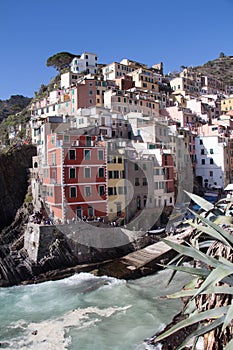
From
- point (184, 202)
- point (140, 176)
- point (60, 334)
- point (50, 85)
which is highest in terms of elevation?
point (50, 85)

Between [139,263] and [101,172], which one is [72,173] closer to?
[101,172]

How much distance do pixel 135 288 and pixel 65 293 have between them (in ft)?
17.4

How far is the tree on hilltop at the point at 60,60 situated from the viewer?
78.9m

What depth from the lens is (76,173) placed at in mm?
30094

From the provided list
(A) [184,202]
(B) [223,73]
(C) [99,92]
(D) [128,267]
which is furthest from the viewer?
(B) [223,73]

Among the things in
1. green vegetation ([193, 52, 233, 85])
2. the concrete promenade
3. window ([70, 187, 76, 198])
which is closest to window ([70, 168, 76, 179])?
window ([70, 187, 76, 198])

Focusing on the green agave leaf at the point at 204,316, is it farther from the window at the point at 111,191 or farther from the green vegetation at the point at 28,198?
the green vegetation at the point at 28,198

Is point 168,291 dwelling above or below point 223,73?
below

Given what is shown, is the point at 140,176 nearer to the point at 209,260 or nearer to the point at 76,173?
the point at 76,173

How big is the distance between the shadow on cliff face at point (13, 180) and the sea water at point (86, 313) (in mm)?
16956

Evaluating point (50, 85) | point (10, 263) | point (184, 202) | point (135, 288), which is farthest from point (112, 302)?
point (50, 85)

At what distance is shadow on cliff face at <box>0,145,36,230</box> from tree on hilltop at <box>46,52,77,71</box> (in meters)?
43.0

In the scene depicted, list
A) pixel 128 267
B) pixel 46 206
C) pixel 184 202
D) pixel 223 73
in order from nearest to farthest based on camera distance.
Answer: pixel 128 267 < pixel 46 206 < pixel 184 202 < pixel 223 73

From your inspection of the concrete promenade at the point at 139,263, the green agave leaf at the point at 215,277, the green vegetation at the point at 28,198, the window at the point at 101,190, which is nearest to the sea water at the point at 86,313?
the concrete promenade at the point at 139,263
